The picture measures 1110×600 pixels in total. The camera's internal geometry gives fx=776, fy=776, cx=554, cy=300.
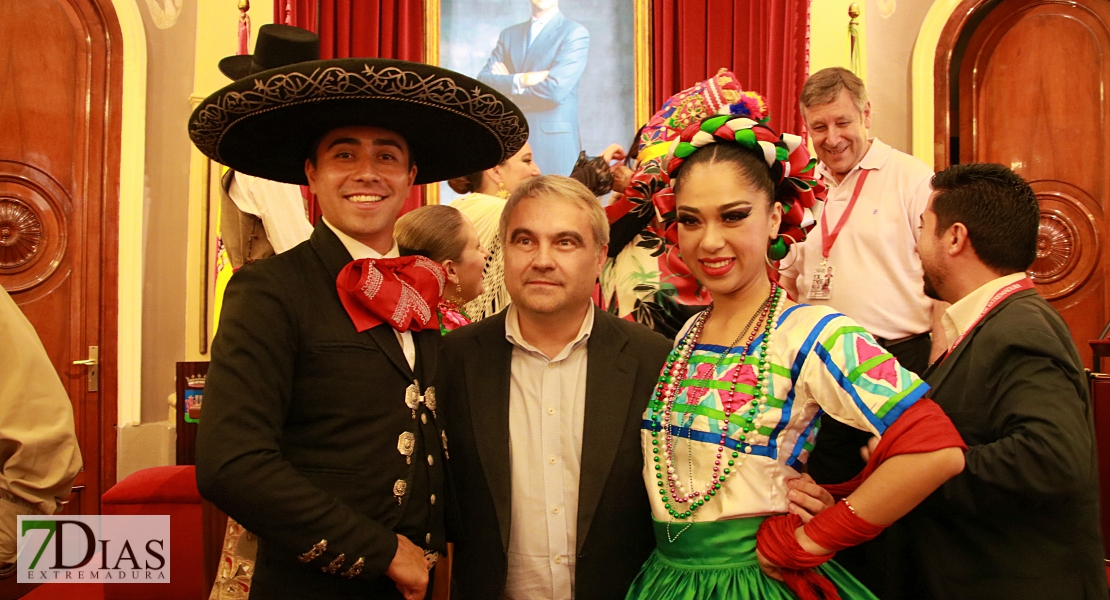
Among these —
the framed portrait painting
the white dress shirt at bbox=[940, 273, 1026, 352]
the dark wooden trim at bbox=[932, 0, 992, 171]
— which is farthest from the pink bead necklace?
the dark wooden trim at bbox=[932, 0, 992, 171]

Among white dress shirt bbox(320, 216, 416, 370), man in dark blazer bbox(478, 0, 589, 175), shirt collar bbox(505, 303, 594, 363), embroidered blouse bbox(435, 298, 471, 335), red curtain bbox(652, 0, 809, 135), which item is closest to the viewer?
white dress shirt bbox(320, 216, 416, 370)

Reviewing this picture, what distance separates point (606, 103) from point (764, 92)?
109cm

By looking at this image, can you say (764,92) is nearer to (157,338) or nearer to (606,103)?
(606,103)

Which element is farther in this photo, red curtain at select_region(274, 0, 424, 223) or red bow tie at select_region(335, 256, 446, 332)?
red curtain at select_region(274, 0, 424, 223)

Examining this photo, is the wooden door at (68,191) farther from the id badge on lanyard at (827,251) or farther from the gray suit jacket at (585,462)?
the id badge on lanyard at (827,251)

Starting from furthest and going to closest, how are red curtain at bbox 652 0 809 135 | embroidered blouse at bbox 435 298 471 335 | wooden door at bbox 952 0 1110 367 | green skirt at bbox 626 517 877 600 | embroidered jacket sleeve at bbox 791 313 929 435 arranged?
red curtain at bbox 652 0 809 135 → wooden door at bbox 952 0 1110 367 → embroidered blouse at bbox 435 298 471 335 → green skirt at bbox 626 517 877 600 → embroidered jacket sleeve at bbox 791 313 929 435

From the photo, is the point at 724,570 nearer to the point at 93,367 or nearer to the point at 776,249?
the point at 776,249

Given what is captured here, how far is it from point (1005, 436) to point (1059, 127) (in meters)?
4.37

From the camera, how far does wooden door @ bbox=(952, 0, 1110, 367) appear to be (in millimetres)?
5047

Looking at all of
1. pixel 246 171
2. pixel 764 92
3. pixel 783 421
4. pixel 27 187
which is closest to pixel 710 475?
pixel 783 421

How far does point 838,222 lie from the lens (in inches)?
128

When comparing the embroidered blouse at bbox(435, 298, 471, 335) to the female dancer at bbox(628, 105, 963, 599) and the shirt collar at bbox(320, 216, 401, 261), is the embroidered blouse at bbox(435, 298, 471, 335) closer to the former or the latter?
the shirt collar at bbox(320, 216, 401, 261)

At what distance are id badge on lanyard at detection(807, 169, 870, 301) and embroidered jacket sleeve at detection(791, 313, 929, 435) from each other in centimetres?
178

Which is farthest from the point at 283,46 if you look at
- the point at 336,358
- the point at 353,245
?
the point at 336,358
